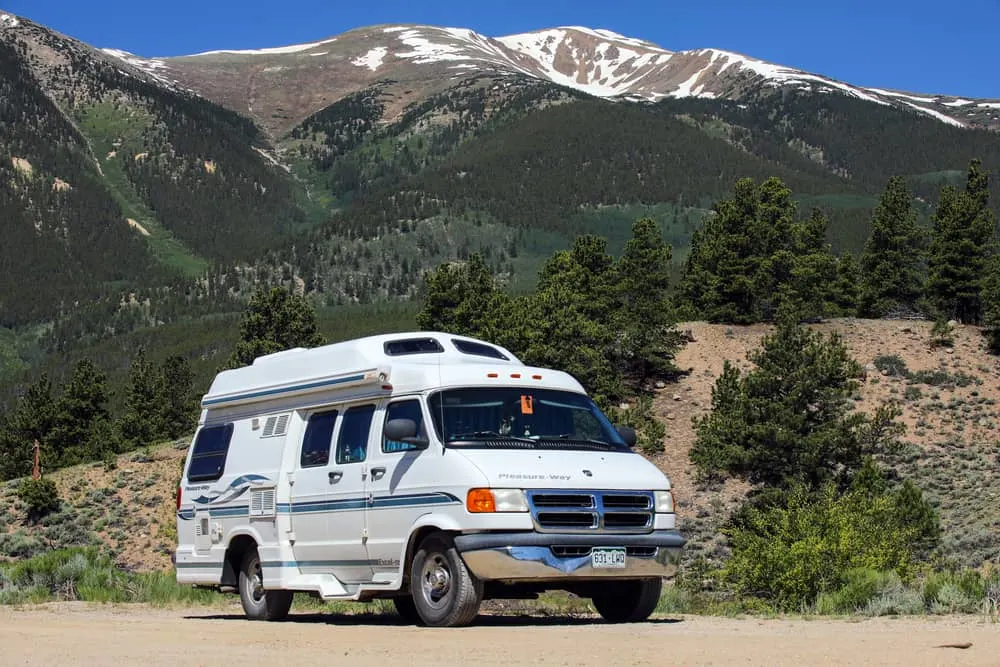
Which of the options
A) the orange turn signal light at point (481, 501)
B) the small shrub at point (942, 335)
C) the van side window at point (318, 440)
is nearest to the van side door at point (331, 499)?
the van side window at point (318, 440)

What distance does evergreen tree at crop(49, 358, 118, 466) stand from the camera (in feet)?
243

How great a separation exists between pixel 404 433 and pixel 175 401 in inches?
2691

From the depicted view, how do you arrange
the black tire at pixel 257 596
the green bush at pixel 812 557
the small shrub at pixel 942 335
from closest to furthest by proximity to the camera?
the black tire at pixel 257 596, the green bush at pixel 812 557, the small shrub at pixel 942 335

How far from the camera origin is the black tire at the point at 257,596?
15086 mm

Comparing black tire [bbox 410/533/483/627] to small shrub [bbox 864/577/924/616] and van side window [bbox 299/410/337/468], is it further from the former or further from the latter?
small shrub [bbox 864/577/924/616]

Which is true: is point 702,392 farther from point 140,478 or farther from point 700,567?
point 700,567

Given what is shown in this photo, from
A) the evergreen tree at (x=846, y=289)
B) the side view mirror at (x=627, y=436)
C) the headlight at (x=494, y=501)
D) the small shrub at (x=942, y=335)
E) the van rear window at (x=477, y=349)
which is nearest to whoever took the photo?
the headlight at (x=494, y=501)

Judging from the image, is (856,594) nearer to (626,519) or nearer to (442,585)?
(626,519)

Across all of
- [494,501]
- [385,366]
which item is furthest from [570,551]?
[385,366]

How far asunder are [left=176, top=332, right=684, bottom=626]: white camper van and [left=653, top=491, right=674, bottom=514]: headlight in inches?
0.7

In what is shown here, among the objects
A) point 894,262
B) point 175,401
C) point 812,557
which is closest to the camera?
point 812,557

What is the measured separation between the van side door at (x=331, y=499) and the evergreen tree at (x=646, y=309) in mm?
42606

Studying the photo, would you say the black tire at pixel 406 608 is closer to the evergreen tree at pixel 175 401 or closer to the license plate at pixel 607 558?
the license plate at pixel 607 558

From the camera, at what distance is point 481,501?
1213cm
